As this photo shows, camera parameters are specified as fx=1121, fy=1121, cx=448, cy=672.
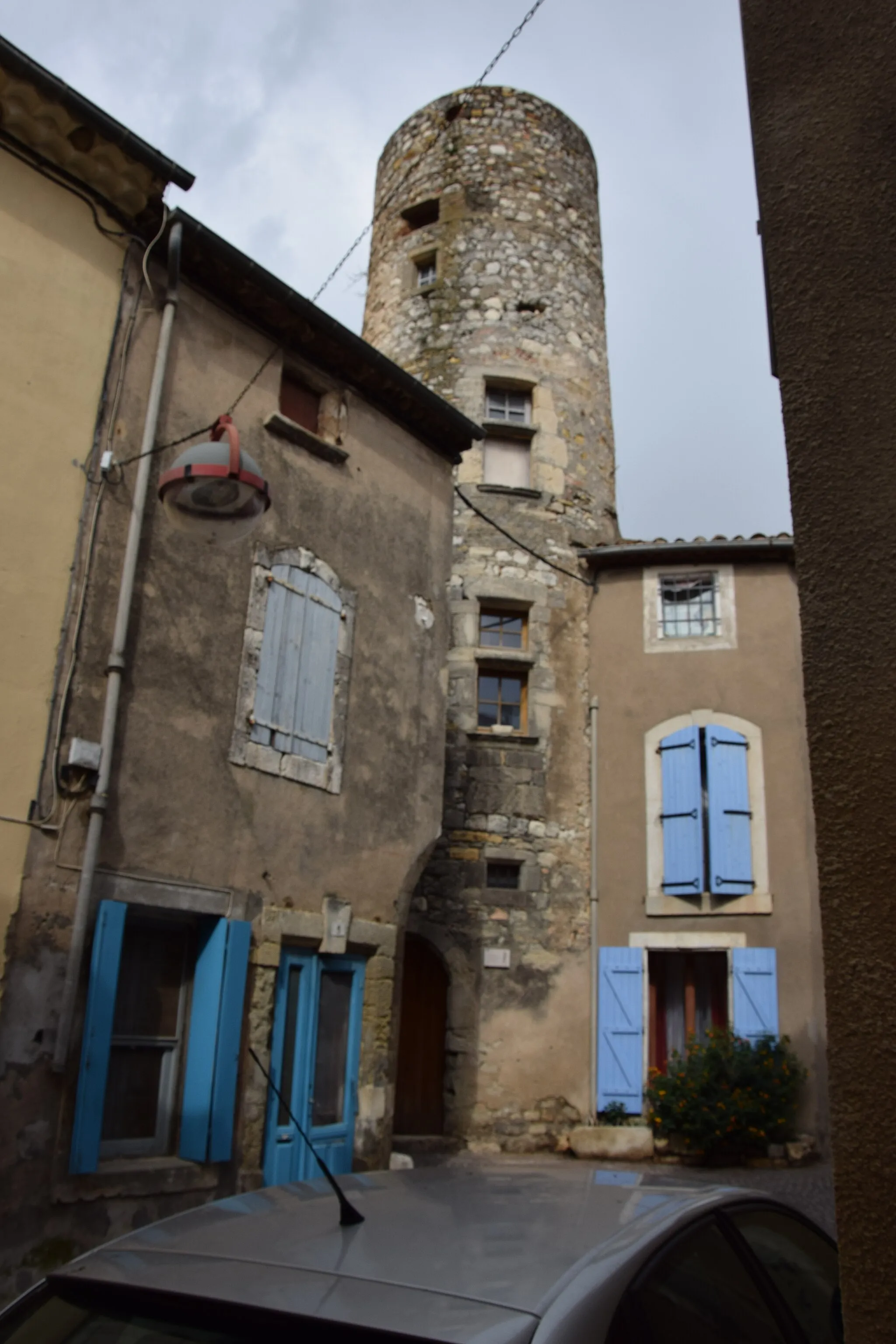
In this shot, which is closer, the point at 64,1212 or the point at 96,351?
the point at 64,1212

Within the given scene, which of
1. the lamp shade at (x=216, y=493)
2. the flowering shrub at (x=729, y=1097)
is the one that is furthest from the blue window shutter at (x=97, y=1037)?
the flowering shrub at (x=729, y=1097)

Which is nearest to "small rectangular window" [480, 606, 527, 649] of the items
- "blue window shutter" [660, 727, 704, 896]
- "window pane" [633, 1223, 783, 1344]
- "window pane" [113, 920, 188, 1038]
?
"blue window shutter" [660, 727, 704, 896]

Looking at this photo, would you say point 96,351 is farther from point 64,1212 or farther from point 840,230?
point 840,230

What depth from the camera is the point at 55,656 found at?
651 cm

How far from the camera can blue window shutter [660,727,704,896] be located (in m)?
12.9

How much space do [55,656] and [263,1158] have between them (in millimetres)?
3447

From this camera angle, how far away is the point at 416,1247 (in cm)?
209

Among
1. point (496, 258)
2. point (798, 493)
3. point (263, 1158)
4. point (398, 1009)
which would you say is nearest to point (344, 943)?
point (398, 1009)

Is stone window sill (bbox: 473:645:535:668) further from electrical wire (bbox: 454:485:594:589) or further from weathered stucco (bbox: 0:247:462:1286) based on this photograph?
weathered stucco (bbox: 0:247:462:1286)

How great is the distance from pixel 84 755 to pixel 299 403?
3805mm

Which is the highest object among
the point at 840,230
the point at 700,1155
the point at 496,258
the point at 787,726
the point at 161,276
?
the point at 496,258

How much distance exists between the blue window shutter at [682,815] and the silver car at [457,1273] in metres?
10.3

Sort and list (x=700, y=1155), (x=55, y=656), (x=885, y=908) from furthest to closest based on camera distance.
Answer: (x=700, y=1155) < (x=55, y=656) < (x=885, y=908)

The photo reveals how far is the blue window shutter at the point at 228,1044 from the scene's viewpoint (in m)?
6.77
